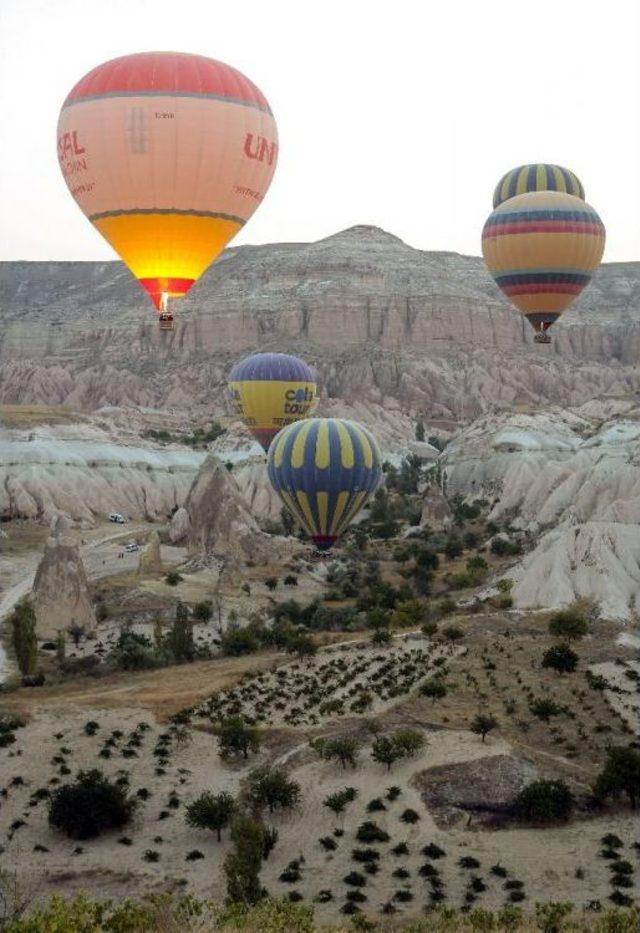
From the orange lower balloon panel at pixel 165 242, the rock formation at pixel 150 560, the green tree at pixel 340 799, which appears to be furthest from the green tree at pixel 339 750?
the rock formation at pixel 150 560

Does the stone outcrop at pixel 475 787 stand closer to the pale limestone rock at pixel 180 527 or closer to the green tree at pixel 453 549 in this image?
the green tree at pixel 453 549

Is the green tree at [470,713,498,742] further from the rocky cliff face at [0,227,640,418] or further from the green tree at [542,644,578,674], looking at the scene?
the rocky cliff face at [0,227,640,418]

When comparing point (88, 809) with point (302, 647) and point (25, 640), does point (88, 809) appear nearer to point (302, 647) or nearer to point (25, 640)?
point (302, 647)

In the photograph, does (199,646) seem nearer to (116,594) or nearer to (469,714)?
(116,594)

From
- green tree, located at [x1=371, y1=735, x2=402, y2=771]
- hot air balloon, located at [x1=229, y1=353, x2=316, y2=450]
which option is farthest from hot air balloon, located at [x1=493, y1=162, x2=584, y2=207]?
green tree, located at [x1=371, y1=735, x2=402, y2=771]

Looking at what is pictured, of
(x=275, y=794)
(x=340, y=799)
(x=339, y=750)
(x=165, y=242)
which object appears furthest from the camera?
(x=165, y=242)

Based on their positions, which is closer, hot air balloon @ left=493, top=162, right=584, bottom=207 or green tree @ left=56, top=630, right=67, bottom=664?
green tree @ left=56, top=630, right=67, bottom=664

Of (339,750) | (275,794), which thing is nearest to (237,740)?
(339,750)
